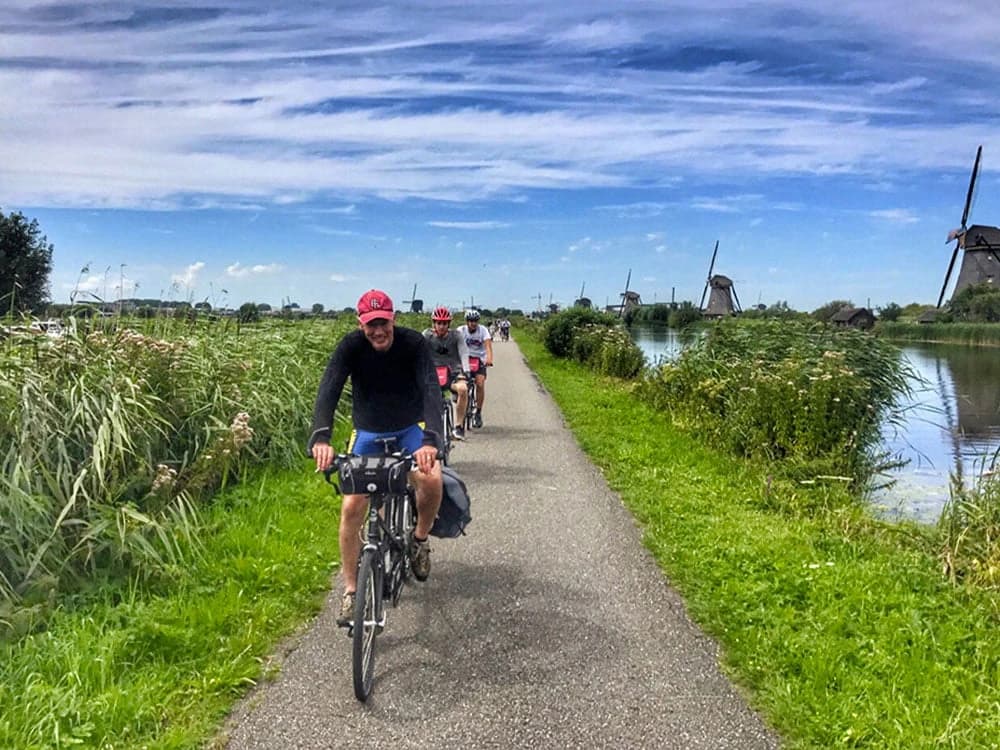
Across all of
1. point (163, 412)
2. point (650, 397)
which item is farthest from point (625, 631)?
point (650, 397)

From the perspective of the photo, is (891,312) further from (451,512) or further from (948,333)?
(451,512)

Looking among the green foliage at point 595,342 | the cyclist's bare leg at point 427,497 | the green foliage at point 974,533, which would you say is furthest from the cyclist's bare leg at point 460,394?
the green foliage at point 595,342

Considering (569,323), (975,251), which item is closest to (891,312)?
(975,251)

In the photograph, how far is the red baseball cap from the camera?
Answer: 443 centimetres

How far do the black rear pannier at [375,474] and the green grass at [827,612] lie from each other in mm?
1978

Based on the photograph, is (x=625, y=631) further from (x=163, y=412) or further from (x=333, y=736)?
(x=163, y=412)

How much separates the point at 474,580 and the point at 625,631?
126 cm

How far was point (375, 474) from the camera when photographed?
13.4 feet

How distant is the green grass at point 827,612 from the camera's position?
3.62 metres

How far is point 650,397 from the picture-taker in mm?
16766

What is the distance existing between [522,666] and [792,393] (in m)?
7.57

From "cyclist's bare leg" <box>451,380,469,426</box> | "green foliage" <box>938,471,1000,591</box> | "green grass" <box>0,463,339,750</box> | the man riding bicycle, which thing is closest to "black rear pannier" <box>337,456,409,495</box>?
the man riding bicycle

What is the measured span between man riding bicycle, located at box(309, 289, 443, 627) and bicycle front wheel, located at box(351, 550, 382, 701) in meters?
0.32

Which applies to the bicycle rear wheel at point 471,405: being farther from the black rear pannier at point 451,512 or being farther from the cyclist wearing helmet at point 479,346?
the black rear pannier at point 451,512
